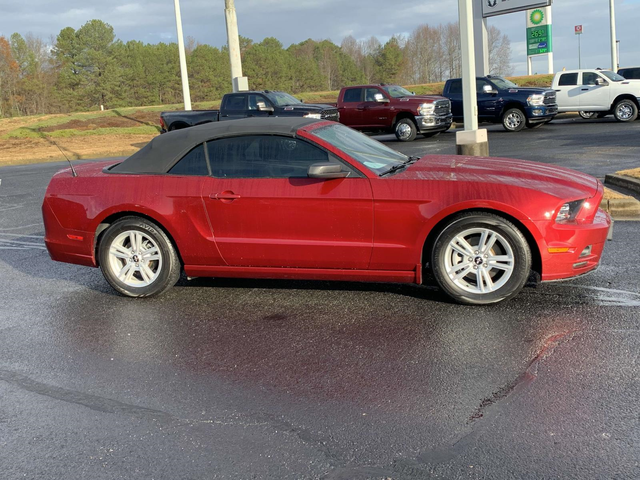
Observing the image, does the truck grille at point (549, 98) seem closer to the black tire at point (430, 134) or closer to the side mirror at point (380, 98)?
the black tire at point (430, 134)

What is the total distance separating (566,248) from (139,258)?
12.2 ft

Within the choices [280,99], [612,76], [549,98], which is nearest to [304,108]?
[280,99]

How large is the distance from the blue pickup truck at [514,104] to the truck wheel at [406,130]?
2.64 meters

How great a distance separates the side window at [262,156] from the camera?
6.07m

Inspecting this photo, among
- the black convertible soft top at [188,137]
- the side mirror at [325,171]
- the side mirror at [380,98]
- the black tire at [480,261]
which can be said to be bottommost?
the black tire at [480,261]

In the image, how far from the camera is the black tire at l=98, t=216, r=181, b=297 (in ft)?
21.1

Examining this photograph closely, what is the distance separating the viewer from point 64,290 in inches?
278

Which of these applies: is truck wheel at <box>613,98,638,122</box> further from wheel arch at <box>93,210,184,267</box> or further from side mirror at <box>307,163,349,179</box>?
wheel arch at <box>93,210,184,267</box>

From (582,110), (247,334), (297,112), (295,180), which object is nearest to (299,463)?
(247,334)

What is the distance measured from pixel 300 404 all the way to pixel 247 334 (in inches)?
56.2

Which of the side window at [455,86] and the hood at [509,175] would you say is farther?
the side window at [455,86]

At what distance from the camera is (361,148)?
641 cm

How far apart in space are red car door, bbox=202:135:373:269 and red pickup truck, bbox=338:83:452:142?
58.3 ft

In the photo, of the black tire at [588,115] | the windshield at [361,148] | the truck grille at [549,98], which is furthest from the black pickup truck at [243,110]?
the windshield at [361,148]
